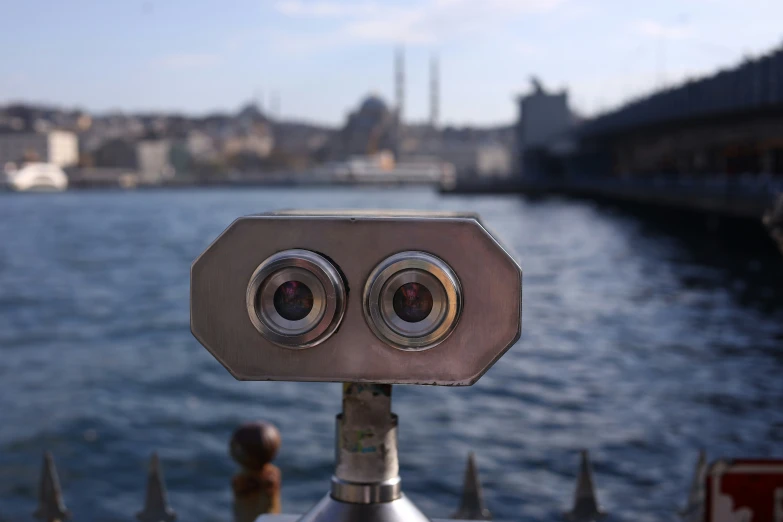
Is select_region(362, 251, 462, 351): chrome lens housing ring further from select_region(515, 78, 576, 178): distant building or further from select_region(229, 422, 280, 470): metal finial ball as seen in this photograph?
select_region(515, 78, 576, 178): distant building

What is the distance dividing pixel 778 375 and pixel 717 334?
170 inches

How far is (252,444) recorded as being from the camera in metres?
4.20

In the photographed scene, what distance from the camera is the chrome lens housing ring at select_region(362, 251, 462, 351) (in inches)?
78.8

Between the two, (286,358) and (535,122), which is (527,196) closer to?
(535,122)

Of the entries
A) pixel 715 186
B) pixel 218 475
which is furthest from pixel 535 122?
pixel 218 475

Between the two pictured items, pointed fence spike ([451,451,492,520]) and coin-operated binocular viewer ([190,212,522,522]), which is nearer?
coin-operated binocular viewer ([190,212,522,522])

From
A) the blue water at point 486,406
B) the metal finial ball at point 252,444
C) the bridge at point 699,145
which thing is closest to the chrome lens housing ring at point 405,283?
the bridge at point 699,145

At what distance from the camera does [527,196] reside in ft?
369

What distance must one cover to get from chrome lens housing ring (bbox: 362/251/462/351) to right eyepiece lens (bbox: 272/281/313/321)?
0.40 feet

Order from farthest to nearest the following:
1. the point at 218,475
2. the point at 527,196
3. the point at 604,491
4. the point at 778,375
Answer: the point at 527,196 < the point at 778,375 < the point at 218,475 < the point at 604,491

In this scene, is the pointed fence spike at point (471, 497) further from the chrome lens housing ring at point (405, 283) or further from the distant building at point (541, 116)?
the distant building at point (541, 116)

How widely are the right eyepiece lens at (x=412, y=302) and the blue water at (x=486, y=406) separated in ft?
13.4

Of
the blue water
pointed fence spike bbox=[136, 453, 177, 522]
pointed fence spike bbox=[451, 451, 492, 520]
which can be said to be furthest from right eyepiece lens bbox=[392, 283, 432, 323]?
pointed fence spike bbox=[136, 453, 177, 522]

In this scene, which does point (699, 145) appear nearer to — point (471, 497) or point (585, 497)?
point (585, 497)
